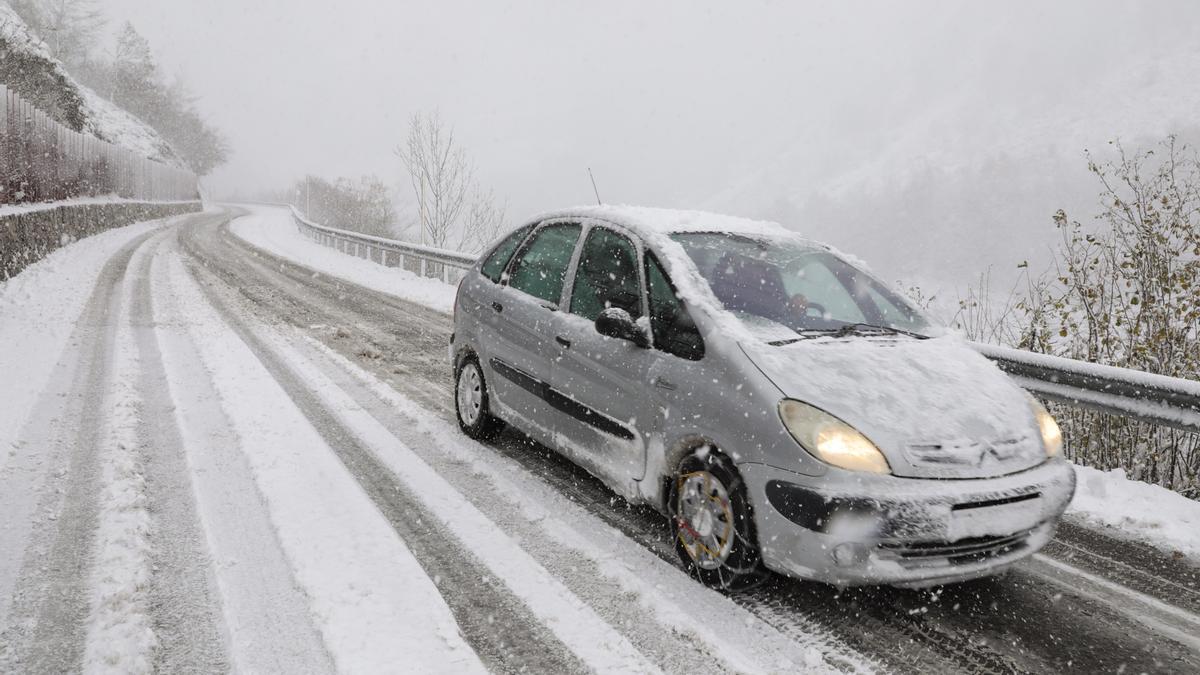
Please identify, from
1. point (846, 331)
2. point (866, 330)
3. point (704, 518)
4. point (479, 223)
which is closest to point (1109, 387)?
point (866, 330)

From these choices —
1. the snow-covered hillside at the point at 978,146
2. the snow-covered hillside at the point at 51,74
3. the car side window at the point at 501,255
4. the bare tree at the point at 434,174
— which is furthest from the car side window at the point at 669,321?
the snow-covered hillside at the point at 978,146

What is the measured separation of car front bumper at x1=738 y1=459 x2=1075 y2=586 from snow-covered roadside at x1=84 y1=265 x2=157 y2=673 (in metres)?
2.30

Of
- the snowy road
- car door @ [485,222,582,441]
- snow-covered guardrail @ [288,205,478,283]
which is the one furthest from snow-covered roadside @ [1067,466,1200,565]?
snow-covered guardrail @ [288,205,478,283]

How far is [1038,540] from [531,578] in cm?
215

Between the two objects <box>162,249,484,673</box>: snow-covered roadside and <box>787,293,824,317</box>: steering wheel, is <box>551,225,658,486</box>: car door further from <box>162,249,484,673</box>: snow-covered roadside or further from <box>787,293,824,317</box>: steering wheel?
<box>162,249,484,673</box>: snow-covered roadside

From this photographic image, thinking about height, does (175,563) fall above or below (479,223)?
below

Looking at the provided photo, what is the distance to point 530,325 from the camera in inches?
173

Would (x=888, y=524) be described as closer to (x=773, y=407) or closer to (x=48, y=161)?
(x=773, y=407)

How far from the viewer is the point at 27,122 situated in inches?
612

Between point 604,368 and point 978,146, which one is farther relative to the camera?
point 978,146

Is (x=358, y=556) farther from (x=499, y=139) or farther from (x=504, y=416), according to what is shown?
(x=499, y=139)

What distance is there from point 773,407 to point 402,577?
5.75 feet

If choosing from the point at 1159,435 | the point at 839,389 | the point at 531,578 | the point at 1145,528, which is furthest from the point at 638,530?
the point at 1159,435

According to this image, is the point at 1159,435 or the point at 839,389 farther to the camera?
the point at 1159,435
